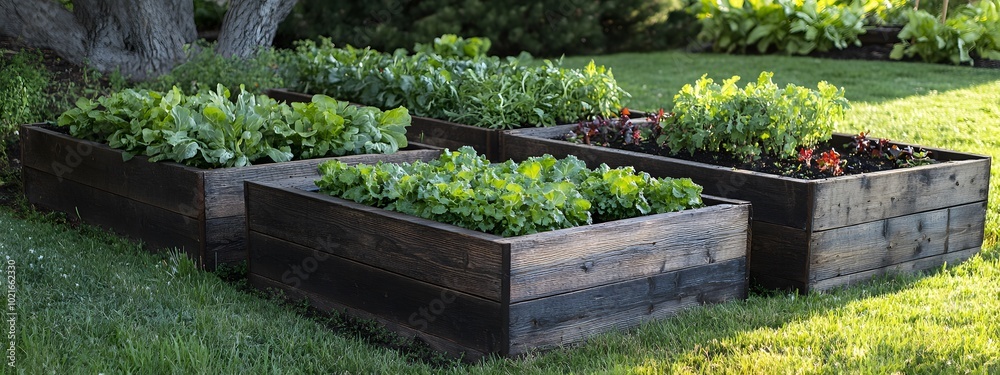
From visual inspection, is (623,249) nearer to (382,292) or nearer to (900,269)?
(382,292)

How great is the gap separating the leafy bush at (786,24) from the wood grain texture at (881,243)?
26.5 feet

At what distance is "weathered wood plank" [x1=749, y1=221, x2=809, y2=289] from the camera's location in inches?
175

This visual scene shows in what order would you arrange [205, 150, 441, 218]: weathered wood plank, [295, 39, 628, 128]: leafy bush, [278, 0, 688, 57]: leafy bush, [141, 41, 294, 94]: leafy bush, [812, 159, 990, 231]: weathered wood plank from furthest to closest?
[278, 0, 688, 57]: leafy bush
[141, 41, 294, 94]: leafy bush
[295, 39, 628, 128]: leafy bush
[205, 150, 441, 218]: weathered wood plank
[812, 159, 990, 231]: weathered wood plank

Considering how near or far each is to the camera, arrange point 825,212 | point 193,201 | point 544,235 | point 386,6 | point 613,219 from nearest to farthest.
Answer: point 544,235 → point 613,219 → point 825,212 → point 193,201 → point 386,6

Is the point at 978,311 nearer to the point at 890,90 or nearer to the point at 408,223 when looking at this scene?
the point at 408,223

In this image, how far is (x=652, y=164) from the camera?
5.11m

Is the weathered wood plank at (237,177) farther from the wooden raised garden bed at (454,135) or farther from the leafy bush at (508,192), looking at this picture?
the wooden raised garden bed at (454,135)

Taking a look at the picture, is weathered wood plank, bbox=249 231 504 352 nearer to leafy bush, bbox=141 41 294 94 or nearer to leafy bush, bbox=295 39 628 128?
leafy bush, bbox=295 39 628 128

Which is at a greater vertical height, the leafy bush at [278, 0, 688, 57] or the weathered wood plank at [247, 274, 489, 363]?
the leafy bush at [278, 0, 688, 57]

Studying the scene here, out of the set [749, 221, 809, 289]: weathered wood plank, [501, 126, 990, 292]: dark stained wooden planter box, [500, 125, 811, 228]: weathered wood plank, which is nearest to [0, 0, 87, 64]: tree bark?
[500, 125, 811, 228]: weathered wood plank

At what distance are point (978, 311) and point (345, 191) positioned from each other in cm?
270

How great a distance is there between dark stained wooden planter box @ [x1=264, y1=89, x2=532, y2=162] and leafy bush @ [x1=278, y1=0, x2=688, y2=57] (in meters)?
7.99

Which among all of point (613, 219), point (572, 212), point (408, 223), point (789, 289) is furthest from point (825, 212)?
point (408, 223)

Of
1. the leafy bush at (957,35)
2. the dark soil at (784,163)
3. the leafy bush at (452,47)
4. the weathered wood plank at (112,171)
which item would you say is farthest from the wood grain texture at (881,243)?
the leafy bush at (957,35)
